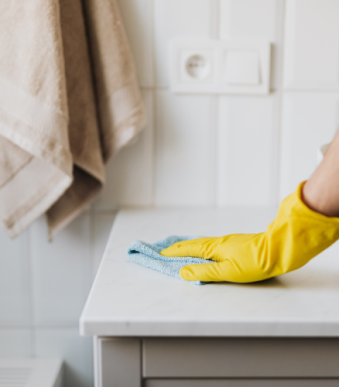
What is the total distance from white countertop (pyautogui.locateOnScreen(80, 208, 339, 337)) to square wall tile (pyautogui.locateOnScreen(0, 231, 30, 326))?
0.45 m

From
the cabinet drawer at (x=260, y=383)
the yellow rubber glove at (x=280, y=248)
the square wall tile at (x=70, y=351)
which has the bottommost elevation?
the square wall tile at (x=70, y=351)

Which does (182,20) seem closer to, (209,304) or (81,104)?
(81,104)

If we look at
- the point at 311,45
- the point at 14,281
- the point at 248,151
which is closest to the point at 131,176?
the point at 248,151

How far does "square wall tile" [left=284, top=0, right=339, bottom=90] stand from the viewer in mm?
903

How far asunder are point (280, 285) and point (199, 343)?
0.46 feet

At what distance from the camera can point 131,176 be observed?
95cm

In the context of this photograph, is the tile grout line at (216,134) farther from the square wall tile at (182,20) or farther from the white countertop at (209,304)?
the white countertop at (209,304)

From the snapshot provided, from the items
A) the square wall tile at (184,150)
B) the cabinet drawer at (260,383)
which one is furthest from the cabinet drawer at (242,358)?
the square wall tile at (184,150)

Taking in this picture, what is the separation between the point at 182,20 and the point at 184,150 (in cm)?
29

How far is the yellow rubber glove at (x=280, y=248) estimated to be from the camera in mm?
466

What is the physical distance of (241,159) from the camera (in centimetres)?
95

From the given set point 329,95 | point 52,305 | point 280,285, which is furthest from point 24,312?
point 329,95

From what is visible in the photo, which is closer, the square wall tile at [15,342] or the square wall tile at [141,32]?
the square wall tile at [141,32]

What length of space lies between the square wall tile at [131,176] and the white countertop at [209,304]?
0.34 m
